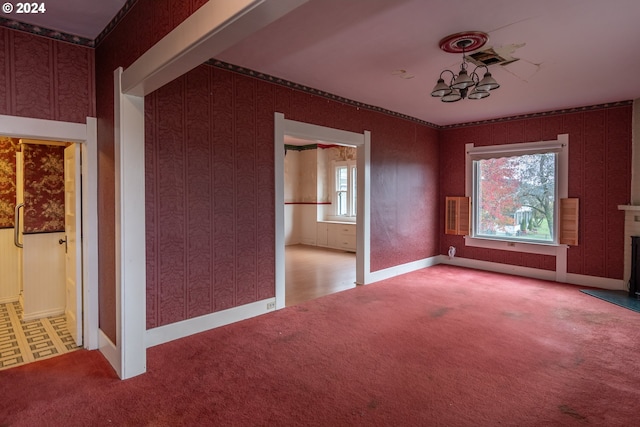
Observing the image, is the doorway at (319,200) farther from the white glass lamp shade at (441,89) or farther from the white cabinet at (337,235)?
the white glass lamp shade at (441,89)

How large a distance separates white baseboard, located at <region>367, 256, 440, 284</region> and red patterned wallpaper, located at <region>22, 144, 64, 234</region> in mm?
3937

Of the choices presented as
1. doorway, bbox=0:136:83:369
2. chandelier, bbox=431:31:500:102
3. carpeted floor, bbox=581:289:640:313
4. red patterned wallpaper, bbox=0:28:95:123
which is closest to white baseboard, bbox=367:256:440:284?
carpeted floor, bbox=581:289:640:313

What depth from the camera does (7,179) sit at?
4.24 m

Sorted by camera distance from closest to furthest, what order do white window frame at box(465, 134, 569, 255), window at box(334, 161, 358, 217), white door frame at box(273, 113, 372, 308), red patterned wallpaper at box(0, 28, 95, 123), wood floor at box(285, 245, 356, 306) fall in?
1. red patterned wallpaper at box(0, 28, 95, 123)
2. white door frame at box(273, 113, 372, 308)
3. wood floor at box(285, 245, 356, 306)
4. white window frame at box(465, 134, 569, 255)
5. window at box(334, 161, 358, 217)

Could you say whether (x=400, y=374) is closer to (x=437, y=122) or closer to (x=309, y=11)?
(x=309, y=11)

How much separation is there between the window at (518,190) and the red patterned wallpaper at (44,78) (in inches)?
225

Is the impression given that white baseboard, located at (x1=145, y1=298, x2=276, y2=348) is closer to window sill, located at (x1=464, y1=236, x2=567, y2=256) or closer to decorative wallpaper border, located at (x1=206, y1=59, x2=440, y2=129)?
decorative wallpaper border, located at (x1=206, y1=59, x2=440, y2=129)

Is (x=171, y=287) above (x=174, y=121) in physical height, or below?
below

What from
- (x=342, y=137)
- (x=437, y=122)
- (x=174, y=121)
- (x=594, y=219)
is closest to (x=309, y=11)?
(x=174, y=121)

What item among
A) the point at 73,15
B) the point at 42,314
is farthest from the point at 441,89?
the point at 42,314

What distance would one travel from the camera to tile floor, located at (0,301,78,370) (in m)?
2.93

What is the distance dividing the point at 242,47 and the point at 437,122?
4256 millimetres

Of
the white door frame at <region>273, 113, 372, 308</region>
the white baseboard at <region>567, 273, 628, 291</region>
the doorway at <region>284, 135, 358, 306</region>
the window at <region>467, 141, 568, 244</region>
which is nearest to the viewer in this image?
the white door frame at <region>273, 113, 372, 308</region>

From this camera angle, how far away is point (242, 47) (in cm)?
318
